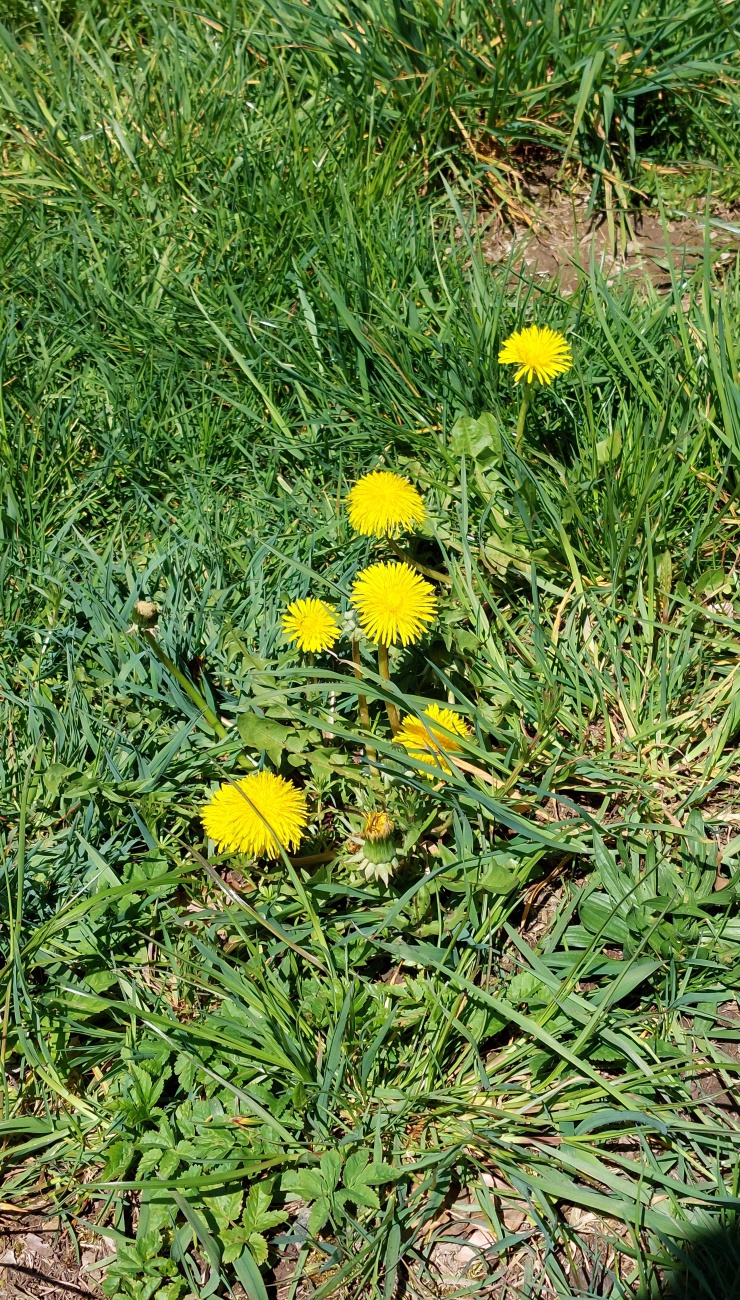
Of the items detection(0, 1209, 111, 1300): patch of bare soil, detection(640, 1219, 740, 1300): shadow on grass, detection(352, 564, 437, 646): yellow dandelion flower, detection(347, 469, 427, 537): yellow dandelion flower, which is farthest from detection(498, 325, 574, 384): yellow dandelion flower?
detection(0, 1209, 111, 1300): patch of bare soil

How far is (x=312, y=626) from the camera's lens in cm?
188

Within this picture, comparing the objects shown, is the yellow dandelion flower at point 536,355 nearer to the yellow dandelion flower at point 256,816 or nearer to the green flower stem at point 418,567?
the green flower stem at point 418,567

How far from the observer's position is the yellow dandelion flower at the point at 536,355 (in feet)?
6.93

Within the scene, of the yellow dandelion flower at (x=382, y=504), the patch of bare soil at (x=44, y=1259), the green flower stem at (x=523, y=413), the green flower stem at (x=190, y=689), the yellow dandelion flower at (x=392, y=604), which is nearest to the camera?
the patch of bare soil at (x=44, y=1259)

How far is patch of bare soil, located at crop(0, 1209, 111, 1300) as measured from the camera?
1649 mm

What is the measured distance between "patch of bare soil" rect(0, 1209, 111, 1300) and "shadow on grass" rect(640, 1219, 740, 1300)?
34.4 inches

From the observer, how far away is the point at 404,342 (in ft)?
8.07

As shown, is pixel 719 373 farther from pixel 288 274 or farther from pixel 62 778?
pixel 62 778

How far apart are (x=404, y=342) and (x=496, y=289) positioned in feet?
0.94

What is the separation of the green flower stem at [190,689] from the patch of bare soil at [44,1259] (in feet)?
2.96

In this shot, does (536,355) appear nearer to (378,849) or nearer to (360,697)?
(360,697)

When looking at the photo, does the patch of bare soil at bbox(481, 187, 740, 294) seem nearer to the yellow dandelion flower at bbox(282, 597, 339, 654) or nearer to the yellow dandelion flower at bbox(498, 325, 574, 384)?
the yellow dandelion flower at bbox(498, 325, 574, 384)

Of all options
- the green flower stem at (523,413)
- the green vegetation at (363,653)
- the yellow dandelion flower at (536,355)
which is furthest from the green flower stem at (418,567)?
the yellow dandelion flower at (536,355)

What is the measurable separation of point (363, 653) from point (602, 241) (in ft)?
5.05
